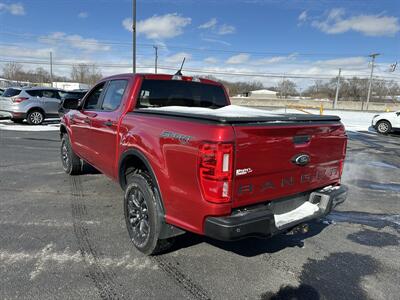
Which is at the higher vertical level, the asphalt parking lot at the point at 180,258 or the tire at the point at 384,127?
the tire at the point at 384,127

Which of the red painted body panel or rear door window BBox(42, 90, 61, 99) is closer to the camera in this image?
the red painted body panel

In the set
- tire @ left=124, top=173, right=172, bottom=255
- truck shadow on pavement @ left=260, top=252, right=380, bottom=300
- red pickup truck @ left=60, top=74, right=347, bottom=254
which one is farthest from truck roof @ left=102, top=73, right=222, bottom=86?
truck shadow on pavement @ left=260, top=252, right=380, bottom=300

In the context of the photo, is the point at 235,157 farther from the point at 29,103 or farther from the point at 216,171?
the point at 29,103

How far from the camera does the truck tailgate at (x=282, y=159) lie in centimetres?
263

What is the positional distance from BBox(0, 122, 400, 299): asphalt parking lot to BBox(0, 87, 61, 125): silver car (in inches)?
426

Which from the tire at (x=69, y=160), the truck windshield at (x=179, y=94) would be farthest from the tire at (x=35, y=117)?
the truck windshield at (x=179, y=94)

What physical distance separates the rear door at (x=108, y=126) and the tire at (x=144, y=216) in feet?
2.35

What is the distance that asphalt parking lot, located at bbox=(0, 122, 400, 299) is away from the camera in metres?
2.88

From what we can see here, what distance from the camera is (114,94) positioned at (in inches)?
175

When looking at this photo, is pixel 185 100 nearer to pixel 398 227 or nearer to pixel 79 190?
pixel 79 190

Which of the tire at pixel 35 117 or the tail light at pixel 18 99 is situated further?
the tire at pixel 35 117

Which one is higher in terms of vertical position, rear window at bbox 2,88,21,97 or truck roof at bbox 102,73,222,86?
truck roof at bbox 102,73,222,86

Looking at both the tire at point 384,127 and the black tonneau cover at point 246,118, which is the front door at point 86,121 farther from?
the tire at point 384,127

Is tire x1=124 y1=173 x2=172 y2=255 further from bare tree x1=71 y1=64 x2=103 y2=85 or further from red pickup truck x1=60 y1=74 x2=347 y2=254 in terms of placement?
bare tree x1=71 y1=64 x2=103 y2=85
